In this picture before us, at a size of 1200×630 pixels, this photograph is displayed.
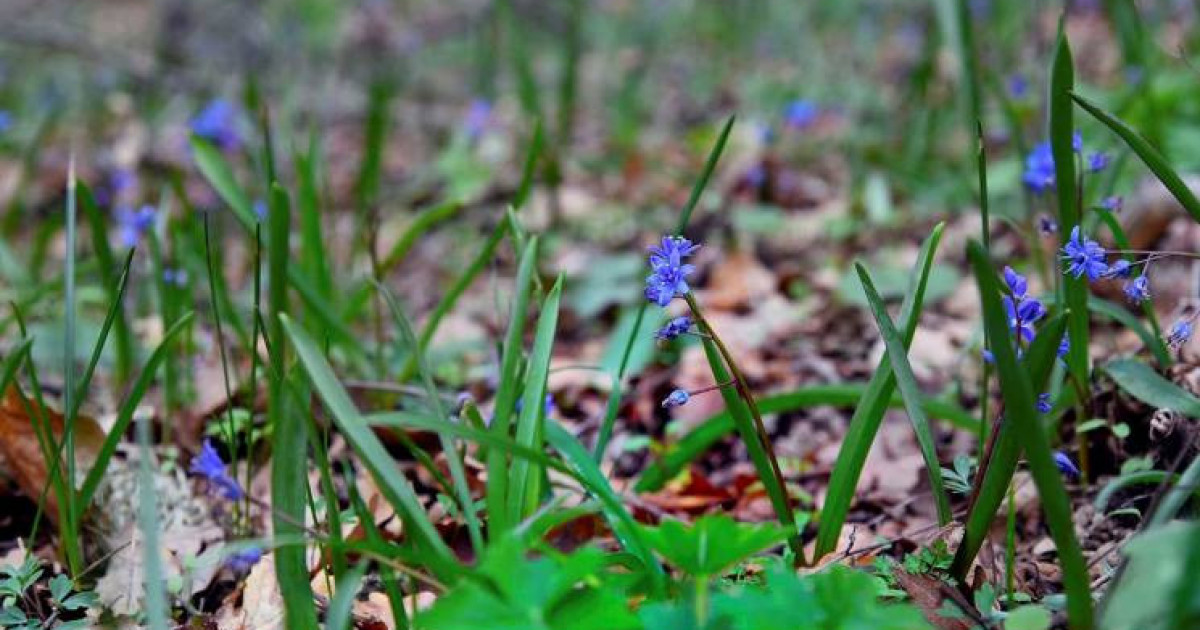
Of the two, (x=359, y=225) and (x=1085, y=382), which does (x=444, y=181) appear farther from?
(x=1085, y=382)

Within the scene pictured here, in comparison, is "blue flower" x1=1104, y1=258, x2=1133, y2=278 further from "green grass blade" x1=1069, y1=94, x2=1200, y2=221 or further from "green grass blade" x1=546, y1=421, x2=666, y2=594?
"green grass blade" x1=546, y1=421, x2=666, y2=594

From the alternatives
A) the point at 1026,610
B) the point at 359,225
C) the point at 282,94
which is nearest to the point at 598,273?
the point at 359,225

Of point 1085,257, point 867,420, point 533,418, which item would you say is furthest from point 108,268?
point 1085,257

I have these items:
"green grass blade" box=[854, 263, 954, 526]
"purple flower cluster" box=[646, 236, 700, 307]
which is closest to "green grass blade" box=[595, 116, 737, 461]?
"purple flower cluster" box=[646, 236, 700, 307]

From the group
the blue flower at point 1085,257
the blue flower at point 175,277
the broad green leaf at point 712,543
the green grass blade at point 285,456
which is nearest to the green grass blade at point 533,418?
the green grass blade at point 285,456

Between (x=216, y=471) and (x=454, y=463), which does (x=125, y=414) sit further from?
(x=454, y=463)

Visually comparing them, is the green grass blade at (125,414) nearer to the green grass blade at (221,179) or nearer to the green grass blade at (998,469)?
the green grass blade at (221,179)
